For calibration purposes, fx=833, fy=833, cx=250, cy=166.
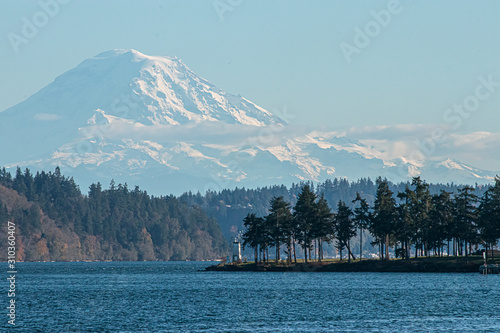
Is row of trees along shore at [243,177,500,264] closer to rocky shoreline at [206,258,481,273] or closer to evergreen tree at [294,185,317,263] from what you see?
evergreen tree at [294,185,317,263]

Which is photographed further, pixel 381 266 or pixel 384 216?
pixel 381 266

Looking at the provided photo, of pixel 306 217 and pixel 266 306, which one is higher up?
pixel 306 217

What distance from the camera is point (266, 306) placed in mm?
100812

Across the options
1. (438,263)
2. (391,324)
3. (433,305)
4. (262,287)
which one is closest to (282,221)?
(438,263)

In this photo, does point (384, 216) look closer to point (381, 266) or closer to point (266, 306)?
point (381, 266)

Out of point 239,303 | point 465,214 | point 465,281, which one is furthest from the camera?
point 465,214

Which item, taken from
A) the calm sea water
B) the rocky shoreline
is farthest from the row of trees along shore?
the calm sea water

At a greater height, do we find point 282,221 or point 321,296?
point 282,221

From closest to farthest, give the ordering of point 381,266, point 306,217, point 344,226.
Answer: point 381,266 < point 344,226 < point 306,217

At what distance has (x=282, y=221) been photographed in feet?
609

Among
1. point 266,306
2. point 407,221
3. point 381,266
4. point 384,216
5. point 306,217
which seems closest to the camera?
Answer: point 266,306

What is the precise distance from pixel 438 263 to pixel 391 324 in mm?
91200

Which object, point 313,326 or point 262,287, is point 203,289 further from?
point 313,326

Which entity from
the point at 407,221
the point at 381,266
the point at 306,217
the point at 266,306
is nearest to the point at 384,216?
the point at 407,221
